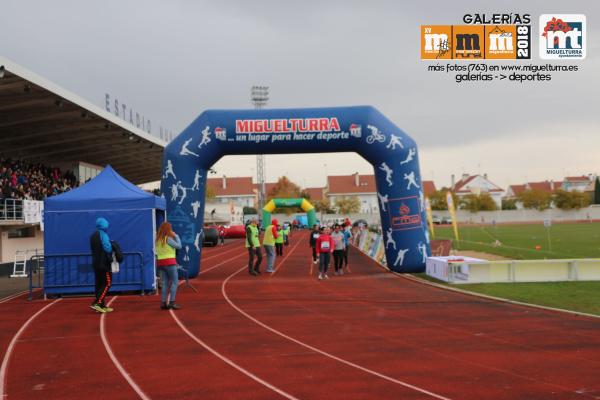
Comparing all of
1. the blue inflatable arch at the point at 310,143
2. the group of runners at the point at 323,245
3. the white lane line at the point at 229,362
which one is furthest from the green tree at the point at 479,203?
the white lane line at the point at 229,362

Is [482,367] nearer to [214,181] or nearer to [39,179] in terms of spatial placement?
[39,179]

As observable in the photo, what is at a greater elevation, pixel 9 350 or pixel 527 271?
pixel 527 271

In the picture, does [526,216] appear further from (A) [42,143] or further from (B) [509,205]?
(A) [42,143]

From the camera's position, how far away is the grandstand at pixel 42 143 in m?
25.3

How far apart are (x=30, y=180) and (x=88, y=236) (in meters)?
17.7

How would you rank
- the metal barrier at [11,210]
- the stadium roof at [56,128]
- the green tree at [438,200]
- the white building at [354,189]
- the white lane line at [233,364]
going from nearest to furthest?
1. the white lane line at [233,364]
2. the stadium roof at [56,128]
3. the metal barrier at [11,210]
4. the green tree at [438,200]
5. the white building at [354,189]

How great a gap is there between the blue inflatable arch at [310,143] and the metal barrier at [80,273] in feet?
12.6

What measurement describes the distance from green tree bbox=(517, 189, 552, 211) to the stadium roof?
86.7 meters

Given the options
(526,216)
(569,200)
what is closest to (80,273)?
(526,216)

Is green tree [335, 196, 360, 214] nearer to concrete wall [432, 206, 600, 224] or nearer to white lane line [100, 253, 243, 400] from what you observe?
concrete wall [432, 206, 600, 224]

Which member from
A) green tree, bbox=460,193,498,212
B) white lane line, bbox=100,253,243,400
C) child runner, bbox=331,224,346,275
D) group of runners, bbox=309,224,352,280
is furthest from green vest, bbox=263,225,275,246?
green tree, bbox=460,193,498,212

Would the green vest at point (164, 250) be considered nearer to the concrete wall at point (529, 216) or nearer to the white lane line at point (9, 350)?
the white lane line at point (9, 350)

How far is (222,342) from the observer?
9.16 metres

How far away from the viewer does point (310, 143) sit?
19875 millimetres
